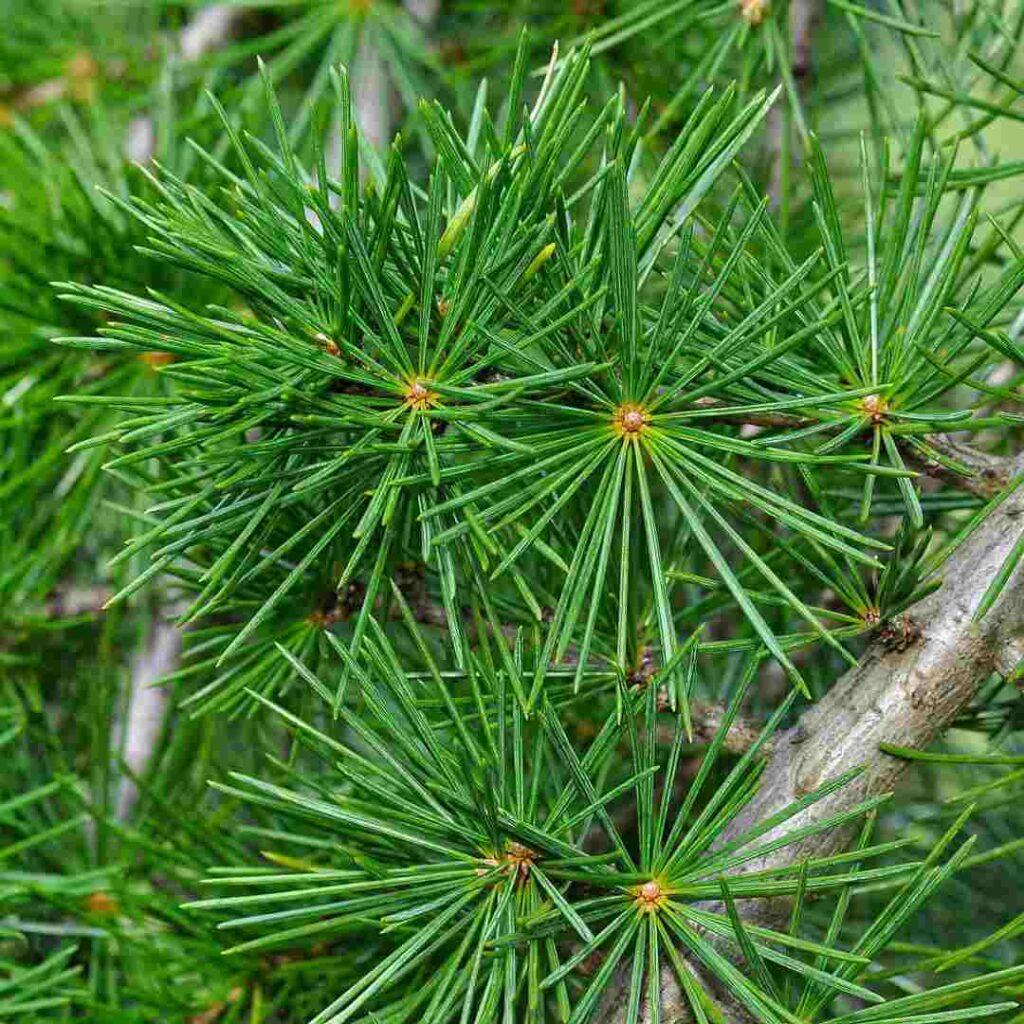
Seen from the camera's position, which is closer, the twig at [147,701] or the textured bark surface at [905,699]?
the textured bark surface at [905,699]

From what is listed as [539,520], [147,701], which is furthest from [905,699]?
[147,701]

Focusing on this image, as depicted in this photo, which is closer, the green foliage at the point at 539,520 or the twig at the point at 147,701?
the green foliage at the point at 539,520

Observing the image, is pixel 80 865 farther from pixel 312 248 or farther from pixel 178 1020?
pixel 312 248

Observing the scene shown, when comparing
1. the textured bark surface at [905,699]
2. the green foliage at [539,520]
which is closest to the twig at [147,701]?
the green foliage at [539,520]

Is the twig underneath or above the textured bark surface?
above

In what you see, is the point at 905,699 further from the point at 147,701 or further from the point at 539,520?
the point at 147,701

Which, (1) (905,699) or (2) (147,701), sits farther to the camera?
(2) (147,701)

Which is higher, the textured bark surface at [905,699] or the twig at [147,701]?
the twig at [147,701]

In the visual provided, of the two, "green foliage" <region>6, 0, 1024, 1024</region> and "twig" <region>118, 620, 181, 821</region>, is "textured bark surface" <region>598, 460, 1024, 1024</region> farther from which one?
"twig" <region>118, 620, 181, 821</region>

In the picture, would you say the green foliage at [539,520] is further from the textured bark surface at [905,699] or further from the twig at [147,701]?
the twig at [147,701]

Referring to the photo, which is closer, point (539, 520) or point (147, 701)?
point (539, 520)

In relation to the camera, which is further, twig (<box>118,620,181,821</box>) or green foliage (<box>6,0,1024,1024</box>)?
twig (<box>118,620,181,821</box>)

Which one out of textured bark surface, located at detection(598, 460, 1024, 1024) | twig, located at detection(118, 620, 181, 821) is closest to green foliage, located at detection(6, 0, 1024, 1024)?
textured bark surface, located at detection(598, 460, 1024, 1024)

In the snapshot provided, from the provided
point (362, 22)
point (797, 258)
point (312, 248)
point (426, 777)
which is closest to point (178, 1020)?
point (426, 777)
